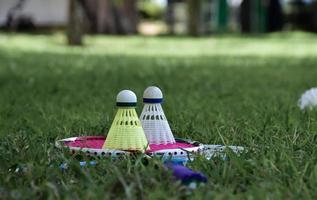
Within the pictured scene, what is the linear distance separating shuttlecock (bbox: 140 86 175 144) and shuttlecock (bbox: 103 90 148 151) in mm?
157

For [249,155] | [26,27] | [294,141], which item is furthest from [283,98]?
[26,27]

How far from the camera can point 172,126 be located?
12.8ft

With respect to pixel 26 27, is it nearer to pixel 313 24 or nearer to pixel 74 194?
pixel 313 24

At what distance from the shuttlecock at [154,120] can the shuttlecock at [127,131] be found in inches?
6.2

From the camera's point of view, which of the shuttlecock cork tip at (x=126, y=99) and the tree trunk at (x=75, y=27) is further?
the tree trunk at (x=75, y=27)

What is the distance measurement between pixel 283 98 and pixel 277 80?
2.10m

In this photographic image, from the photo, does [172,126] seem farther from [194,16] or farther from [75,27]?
[194,16]

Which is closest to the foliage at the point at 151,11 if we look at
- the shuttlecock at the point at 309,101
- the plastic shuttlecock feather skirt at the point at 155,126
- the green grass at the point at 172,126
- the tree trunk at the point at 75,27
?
the tree trunk at the point at 75,27

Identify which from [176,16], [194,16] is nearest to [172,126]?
[194,16]

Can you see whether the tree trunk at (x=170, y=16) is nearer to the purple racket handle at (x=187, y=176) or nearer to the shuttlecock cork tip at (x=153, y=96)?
the shuttlecock cork tip at (x=153, y=96)

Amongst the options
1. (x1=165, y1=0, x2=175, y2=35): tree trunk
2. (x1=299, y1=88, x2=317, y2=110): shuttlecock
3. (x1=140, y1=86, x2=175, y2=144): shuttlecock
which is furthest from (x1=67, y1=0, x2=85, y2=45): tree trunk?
(x1=165, y1=0, x2=175, y2=35): tree trunk

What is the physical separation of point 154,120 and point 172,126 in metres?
0.87

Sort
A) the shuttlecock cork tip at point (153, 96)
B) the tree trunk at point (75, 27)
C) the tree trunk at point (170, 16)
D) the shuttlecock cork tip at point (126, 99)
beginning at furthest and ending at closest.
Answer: the tree trunk at point (170, 16), the tree trunk at point (75, 27), the shuttlecock cork tip at point (153, 96), the shuttlecock cork tip at point (126, 99)

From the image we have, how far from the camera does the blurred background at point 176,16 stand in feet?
72.3
